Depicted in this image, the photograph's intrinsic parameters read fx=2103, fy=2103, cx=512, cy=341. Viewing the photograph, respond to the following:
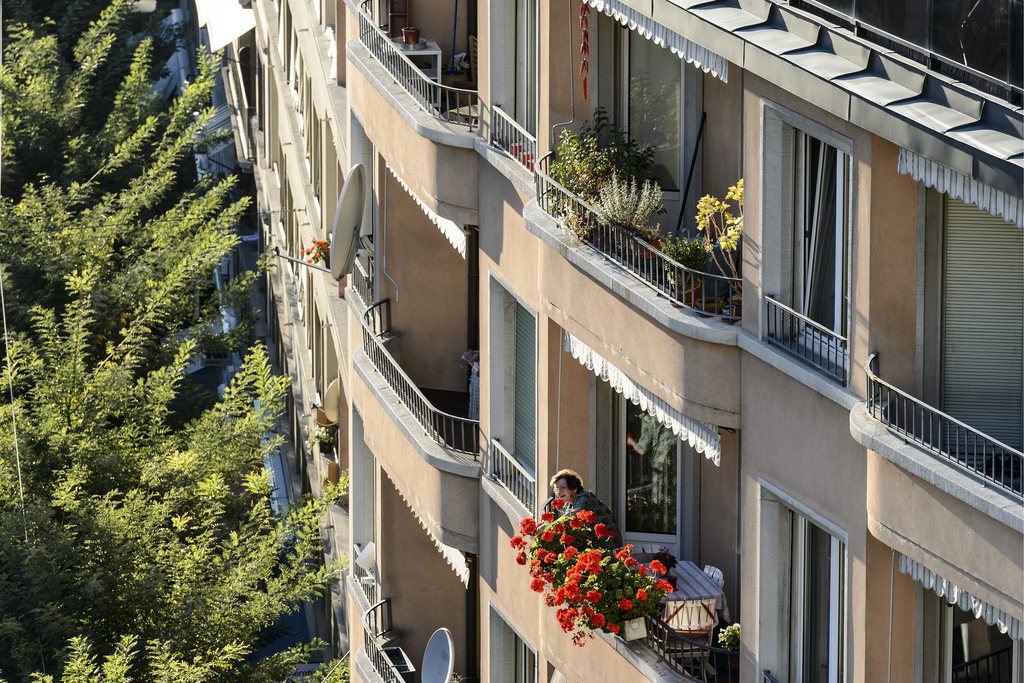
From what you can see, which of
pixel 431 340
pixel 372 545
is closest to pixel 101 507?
pixel 372 545

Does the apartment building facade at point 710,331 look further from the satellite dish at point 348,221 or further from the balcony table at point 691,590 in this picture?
the balcony table at point 691,590

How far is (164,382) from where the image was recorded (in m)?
30.8

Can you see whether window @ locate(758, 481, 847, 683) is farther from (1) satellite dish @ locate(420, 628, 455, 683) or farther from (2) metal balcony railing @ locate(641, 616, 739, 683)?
(1) satellite dish @ locate(420, 628, 455, 683)

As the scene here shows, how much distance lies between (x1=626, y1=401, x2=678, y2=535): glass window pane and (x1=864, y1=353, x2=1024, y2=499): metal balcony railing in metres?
4.45

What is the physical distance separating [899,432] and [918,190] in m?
1.40

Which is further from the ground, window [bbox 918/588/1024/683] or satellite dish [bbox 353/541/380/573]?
window [bbox 918/588/1024/683]

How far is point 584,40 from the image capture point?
16.6 m

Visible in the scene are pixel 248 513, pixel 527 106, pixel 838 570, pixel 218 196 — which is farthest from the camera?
pixel 218 196

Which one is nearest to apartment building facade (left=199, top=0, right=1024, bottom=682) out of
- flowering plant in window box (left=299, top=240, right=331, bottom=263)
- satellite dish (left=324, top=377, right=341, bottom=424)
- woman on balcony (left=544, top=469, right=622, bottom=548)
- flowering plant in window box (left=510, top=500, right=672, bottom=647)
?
flowering plant in window box (left=510, top=500, right=672, bottom=647)

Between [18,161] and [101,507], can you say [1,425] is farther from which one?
[18,161]

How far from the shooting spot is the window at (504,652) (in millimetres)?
19828

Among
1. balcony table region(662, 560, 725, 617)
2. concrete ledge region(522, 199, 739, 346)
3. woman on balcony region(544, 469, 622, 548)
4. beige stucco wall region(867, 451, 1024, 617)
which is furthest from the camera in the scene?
woman on balcony region(544, 469, 622, 548)

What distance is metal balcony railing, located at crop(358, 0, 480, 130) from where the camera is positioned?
2019 centimetres

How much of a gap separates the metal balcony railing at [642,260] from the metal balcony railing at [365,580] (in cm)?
831
